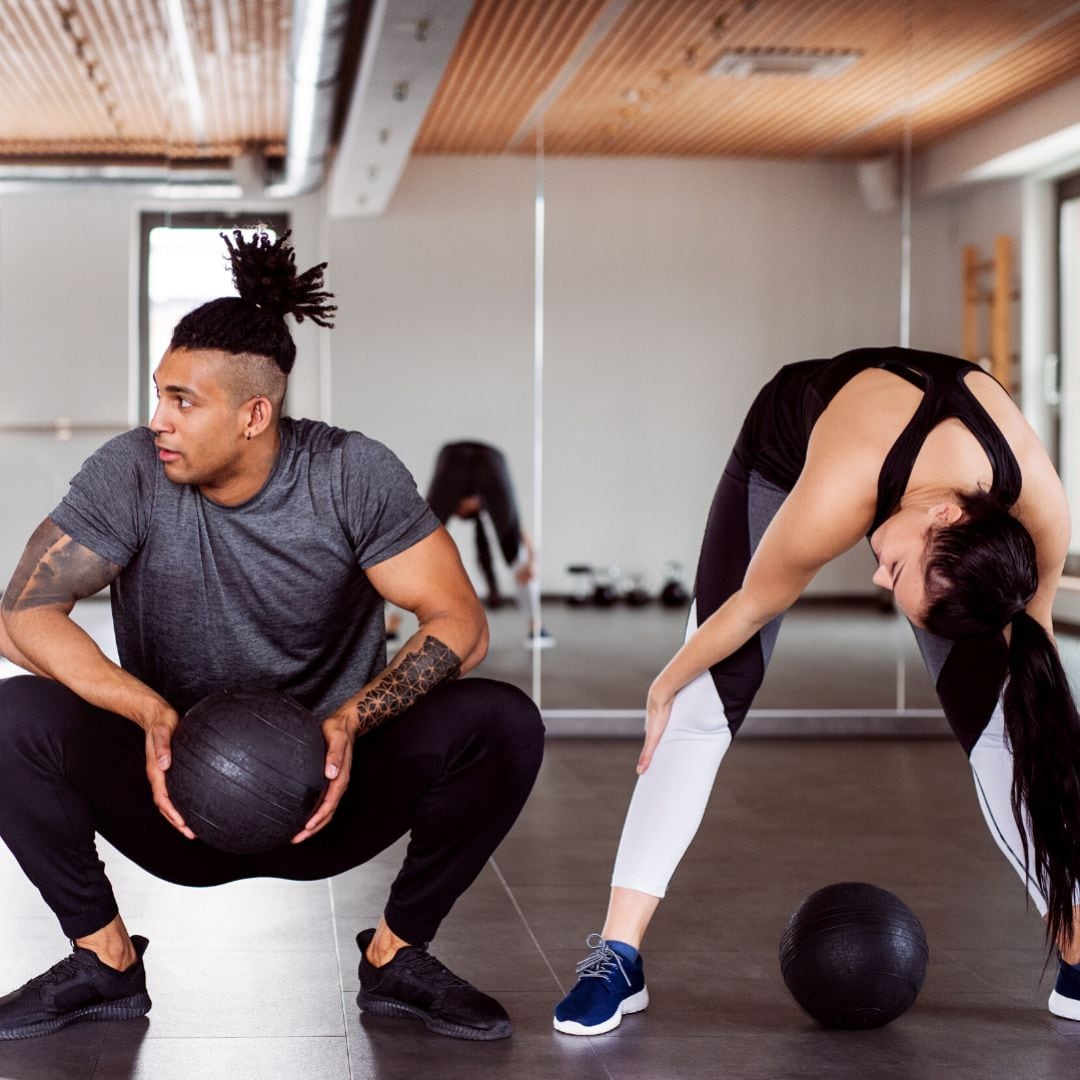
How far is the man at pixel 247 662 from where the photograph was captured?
207 centimetres

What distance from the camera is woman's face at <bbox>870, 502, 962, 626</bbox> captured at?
1899mm

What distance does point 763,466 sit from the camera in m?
2.27

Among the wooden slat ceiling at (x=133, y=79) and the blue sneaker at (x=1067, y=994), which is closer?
the blue sneaker at (x=1067, y=994)

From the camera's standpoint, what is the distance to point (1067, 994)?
2275 millimetres

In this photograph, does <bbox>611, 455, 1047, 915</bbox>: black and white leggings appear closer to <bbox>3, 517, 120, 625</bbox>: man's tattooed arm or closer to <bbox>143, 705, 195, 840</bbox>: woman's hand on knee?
<bbox>143, 705, 195, 840</bbox>: woman's hand on knee

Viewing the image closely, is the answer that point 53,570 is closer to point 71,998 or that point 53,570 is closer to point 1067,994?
point 71,998

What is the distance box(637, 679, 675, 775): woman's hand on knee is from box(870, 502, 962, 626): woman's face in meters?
0.44

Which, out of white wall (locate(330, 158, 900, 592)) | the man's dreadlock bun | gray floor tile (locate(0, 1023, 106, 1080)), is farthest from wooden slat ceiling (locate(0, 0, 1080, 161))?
gray floor tile (locate(0, 1023, 106, 1080))

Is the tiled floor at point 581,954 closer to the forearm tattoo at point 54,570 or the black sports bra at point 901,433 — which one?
the forearm tattoo at point 54,570

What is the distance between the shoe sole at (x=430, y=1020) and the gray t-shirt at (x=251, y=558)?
0.43 m

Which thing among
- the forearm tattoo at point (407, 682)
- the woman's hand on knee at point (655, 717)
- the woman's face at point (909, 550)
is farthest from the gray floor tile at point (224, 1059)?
the woman's face at point (909, 550)

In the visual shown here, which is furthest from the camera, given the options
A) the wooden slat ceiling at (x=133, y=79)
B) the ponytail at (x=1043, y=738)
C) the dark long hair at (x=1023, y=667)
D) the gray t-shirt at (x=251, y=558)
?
the wooden slat ceiling at (x=133, y=79)

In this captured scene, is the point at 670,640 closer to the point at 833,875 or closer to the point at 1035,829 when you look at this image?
the point at 833,875

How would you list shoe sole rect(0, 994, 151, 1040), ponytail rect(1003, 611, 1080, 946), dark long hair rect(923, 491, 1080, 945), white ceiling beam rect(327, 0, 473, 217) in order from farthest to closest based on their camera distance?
1. white ceiling beam rect(327, 0, 473, 217)
2. shoe sole rect(0, 994, 151, 1040)
3. ponytail rect(1003, 611, 1080, 946)
4. dark long hair rect(923, 491, 1080, 945)
